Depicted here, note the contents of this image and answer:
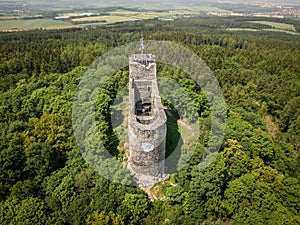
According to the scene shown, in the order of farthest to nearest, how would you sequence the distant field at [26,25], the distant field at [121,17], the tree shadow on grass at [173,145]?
the distant field at [121,17] → the distant field at [26,25] → the tree shadow on grass at [173,145]

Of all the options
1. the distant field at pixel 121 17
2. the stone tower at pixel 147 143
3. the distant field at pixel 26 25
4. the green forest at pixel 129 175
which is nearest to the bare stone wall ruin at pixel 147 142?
the stone tower at pixel 147 143

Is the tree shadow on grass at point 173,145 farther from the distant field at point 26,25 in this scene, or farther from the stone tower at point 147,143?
the distant field at point 26,25

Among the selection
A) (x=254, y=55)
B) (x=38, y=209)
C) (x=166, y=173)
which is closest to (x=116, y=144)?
(x=166, y=173)

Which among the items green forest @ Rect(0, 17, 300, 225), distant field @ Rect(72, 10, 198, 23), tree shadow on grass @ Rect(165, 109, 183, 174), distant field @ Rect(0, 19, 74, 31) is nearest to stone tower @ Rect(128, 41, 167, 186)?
green forest @ Rect(0, 17, 300, 225)

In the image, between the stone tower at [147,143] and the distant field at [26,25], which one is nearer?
the stone tower at [147,143]

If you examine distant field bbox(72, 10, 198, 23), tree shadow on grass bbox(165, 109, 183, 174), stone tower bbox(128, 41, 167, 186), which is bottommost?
distant field bbox(72, 10, 198, 23)

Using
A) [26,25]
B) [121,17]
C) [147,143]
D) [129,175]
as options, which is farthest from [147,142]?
[121,17]

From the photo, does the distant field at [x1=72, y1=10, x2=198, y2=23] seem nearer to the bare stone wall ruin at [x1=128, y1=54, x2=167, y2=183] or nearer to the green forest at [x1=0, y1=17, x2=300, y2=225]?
the green forest at [x1=0, y1=17, x2=300, y2=225]

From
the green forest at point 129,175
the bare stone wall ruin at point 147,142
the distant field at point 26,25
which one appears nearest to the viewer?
the green forest at point 129,175

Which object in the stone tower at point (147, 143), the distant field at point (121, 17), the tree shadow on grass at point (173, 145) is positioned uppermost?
the stone tower at point (147, 143)

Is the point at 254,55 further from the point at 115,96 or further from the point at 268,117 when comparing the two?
the point at 115,96
